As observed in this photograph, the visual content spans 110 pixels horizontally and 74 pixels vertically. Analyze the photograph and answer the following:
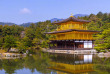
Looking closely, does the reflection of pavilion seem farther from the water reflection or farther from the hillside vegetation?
the hillside vegetation

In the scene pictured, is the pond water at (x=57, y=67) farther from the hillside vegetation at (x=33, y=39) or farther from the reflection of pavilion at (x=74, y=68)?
the hillside vegetation at (x=33, y=39)

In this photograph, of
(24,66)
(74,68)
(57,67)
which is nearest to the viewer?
(74,68)

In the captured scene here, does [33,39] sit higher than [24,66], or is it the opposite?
[33,39]

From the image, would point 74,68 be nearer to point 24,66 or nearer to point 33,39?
point 24,66

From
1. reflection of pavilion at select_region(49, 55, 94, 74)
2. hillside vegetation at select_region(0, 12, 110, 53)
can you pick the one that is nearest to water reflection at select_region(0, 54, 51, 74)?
reflection of pavilion at select_region(49, 55, 94, 74)

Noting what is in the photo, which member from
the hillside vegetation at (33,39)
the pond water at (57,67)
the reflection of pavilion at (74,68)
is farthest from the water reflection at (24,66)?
the hillside vegetation at (33,39)

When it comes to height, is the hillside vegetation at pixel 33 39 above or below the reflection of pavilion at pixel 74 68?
above

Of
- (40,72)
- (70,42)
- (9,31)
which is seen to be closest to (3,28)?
(9,31)

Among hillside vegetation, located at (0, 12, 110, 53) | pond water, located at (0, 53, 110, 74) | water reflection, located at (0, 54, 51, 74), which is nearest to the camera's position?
pond water, located at (0, 53, 110, 74)

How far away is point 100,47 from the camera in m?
28.3

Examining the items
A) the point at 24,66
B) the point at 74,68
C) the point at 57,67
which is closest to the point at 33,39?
the point at 24,66

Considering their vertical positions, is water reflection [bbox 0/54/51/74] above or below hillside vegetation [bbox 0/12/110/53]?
below

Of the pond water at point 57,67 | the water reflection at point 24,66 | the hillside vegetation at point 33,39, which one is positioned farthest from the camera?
the hillside vegetation at point 33,39

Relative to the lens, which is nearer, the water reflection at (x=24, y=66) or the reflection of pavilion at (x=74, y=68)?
the reflection of pavilion at (x=74, y=68)
